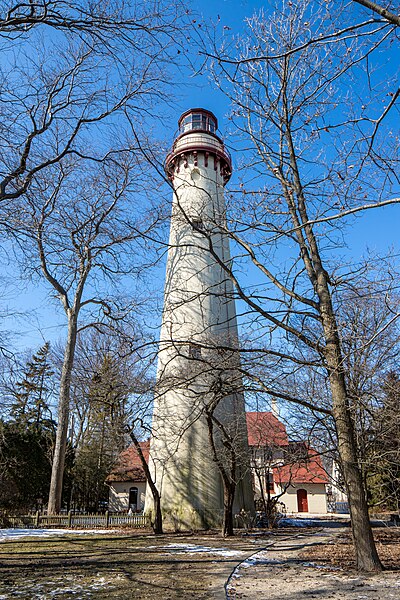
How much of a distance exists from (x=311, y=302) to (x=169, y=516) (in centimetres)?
1027

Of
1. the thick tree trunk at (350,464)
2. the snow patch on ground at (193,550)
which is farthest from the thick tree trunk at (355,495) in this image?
the snow patch on ground at (193,550)

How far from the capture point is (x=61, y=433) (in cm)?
1777

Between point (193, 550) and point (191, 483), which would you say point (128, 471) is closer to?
point (191, 483)

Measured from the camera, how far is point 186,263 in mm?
17609

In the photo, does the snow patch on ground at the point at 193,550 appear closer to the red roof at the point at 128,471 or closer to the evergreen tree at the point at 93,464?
the evergreen tree at the point at 93,464

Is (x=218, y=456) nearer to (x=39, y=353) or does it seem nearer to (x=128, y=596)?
(x=128, y=596)

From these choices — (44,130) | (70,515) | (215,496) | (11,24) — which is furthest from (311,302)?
(70,515)

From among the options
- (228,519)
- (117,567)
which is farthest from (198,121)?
(117,567)

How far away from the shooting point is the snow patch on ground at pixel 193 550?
30.7 ft

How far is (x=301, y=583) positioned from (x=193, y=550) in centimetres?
391

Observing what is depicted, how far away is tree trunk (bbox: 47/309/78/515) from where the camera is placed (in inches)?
682

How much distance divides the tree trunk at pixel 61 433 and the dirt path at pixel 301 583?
434 inches

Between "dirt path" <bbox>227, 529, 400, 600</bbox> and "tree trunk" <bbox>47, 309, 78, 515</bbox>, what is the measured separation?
11.0 metres

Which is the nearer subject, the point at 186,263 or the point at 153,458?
the point at 153,458
